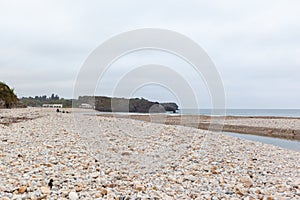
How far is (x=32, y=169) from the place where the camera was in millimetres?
5887

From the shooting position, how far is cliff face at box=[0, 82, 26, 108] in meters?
36.2

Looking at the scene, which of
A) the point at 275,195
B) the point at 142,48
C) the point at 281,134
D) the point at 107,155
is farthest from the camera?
the point at 281,134

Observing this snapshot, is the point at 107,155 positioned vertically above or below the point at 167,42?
below

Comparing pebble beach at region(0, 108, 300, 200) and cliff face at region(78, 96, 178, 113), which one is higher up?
cliff face at region(78, 96, 178, 113)

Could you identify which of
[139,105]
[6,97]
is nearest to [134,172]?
[6,97]

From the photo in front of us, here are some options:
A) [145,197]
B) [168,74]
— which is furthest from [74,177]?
[168,74]

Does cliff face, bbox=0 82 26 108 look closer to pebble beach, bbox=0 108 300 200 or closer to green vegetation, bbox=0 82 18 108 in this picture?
green vegetation, bbox=0 82 18 108

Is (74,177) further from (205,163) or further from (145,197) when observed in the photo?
(205,163)

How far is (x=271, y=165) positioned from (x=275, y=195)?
3030mm

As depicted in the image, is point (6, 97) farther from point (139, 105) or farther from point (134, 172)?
point (134, 172)

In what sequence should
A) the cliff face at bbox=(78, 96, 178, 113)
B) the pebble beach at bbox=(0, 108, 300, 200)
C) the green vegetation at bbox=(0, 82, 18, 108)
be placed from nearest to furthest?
the pebble beach at bbox=(0, 108, 300, 200) < the green vegetation at bbox=(0, 82, 18, 108) < the cliff face at bbox=(78, 96, 178, 113)

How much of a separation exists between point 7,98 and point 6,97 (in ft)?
0.65

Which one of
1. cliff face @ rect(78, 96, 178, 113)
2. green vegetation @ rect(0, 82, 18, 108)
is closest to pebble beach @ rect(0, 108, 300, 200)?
green vegetation @ rect(0, 82, 18, 108)

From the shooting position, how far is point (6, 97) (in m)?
37.0
